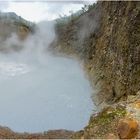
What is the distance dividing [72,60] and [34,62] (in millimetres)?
2176

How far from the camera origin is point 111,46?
19.5 m

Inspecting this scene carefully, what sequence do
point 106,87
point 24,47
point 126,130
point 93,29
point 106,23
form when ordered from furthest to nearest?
point 24,47, point 93,29, point 106,23, point 106,87, point 126,130

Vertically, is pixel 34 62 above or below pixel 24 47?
below

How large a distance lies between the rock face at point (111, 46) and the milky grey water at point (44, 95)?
A: 33.2 inches

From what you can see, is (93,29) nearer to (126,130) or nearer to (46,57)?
(46,57)

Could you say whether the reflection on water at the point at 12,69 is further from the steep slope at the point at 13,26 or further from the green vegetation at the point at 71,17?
the steep slope at the point at 13,26

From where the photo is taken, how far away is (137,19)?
56.0 feet

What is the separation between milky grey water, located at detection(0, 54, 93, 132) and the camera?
1602 cm

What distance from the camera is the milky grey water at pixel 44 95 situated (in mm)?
16016

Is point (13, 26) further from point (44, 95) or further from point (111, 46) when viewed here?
point (44, 95)

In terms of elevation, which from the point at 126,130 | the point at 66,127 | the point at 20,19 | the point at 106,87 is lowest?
the point at 126,130

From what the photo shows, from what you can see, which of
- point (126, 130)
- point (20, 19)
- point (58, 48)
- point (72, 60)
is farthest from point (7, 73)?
point (126, 130)

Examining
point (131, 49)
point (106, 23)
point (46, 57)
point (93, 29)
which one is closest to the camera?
point (131, 49)

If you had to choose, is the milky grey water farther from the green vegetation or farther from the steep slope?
the steep slope
